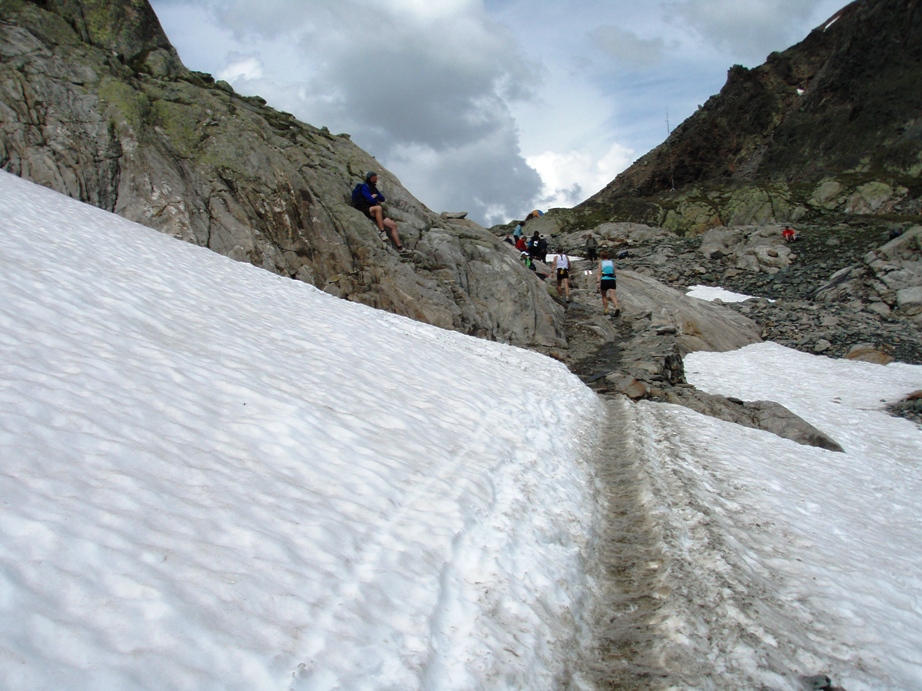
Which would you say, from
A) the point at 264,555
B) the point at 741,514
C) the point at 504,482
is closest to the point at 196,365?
the point at 264,555

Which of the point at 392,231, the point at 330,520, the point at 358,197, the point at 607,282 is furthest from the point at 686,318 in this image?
the point at 330,520

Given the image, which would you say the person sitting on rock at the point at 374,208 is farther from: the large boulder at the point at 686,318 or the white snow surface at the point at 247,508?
the large boulder at the point at 686,318

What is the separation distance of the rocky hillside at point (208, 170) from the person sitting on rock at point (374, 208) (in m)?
0.44

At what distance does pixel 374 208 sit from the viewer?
71.3ft

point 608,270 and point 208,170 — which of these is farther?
point 608,270

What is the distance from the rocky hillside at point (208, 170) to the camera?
58.5ft

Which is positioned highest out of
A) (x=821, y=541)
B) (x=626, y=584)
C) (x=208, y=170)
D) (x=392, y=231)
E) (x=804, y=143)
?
(x=804, y=143)

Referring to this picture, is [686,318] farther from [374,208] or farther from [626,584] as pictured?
[626,584]

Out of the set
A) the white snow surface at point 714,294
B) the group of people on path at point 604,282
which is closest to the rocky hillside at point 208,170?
the group of people on path at point 604,282

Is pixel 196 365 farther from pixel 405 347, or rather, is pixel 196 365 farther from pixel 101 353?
pixel 405 347

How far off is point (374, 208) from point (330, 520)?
1756 cm

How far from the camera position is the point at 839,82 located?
296 feet

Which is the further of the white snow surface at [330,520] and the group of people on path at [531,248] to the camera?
the group of people on path at [531,248]

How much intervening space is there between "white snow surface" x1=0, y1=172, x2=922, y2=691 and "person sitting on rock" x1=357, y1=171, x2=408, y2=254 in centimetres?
974
